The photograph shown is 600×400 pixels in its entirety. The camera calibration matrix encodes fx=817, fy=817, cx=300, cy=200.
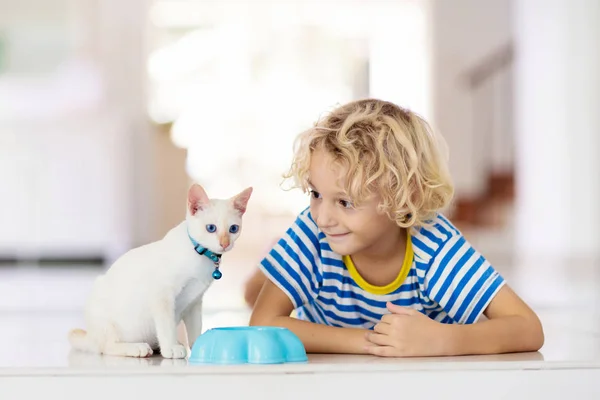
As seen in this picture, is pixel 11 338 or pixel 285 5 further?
pixel 285 5

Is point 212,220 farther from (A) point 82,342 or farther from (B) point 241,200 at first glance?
(A) point 82,342

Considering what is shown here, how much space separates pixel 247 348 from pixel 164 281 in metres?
0.16

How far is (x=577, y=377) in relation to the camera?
107 centimetres

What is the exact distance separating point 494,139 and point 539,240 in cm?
196

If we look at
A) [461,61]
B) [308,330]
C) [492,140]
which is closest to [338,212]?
[308,330]

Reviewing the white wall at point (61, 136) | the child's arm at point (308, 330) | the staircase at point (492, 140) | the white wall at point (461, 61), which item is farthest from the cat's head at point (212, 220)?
the white wall at point (461, 61)

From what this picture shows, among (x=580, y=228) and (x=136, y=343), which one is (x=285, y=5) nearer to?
(x=580, y=228)

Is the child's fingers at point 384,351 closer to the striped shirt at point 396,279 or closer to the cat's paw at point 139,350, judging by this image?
the striped shirt at point 396,279

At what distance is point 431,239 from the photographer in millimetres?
1414

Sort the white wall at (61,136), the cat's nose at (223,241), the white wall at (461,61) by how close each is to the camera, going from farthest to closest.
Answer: the white wall at (461,61) < the white wall at (61,136) < the cat's nose at (223,241)

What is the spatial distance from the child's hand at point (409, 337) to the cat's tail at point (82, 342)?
1.40 feet

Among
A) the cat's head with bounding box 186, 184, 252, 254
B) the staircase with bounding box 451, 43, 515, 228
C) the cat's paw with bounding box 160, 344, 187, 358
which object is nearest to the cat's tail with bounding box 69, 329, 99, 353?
the cat's paw with bounding box 160, 344, 187, 358

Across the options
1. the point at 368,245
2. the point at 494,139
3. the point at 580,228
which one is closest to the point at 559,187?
the point at 580,228

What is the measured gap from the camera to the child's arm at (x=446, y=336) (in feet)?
3.91
